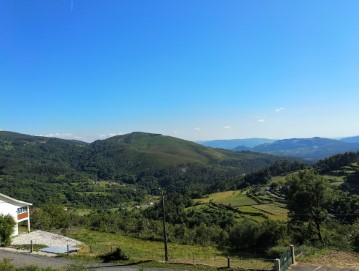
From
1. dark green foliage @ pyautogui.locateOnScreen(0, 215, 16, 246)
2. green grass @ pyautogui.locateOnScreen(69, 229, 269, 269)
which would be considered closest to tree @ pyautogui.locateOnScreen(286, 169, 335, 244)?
green grass @ pyautogui.locateOnScreen(69, 229, 269, 269)

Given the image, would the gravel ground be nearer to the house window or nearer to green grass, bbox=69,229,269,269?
green grass, bbox=69,229,269,269

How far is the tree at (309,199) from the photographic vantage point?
147 ft

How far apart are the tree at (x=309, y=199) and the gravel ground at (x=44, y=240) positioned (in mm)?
28786

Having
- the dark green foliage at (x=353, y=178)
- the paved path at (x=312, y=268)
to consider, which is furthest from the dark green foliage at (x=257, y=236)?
the dark green foliage at (x=353, y=178)

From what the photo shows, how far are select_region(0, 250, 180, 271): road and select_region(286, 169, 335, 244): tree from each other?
84.4ft

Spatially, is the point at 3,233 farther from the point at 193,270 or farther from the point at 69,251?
the point at 193,270

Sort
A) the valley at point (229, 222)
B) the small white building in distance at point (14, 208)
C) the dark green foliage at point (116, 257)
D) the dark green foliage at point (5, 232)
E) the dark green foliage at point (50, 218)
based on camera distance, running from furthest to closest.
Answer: the dark green foliage at point (50, 218), the small white building in distance at point (14, 208), the valley at point (229, 222), the dark green foliage at point (5, 232), the dark green foliage at point (116, 257)

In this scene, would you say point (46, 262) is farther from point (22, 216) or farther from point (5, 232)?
point (22, 216)

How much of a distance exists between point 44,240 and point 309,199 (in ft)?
114

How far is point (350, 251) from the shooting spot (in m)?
28.0

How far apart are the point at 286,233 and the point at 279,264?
32.4 m

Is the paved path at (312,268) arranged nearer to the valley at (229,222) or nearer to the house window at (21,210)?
the valley at (229,222)

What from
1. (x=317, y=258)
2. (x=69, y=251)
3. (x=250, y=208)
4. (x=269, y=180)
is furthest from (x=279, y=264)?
(x=269, y=180)

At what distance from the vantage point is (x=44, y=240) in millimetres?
42969
